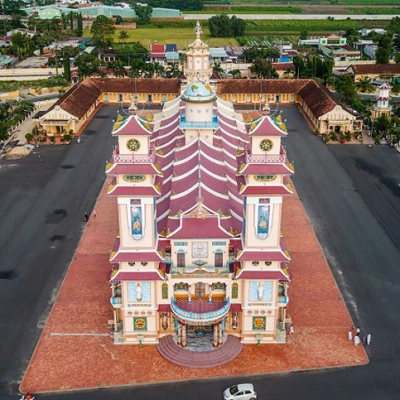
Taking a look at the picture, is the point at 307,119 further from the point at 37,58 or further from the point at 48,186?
the point at 37,58

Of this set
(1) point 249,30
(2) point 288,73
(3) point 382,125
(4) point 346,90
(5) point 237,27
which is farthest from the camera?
(1) point 249,30

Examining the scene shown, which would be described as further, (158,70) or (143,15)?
(143,15)

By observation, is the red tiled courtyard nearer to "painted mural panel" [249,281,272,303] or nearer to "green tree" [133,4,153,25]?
"painted mural panel" [249,281,272,303]

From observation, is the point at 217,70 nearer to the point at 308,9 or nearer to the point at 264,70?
the point at 264,70

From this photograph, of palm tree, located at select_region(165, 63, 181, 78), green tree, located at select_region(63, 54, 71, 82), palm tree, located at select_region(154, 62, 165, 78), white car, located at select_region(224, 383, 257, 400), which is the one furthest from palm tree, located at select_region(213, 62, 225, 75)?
white car, located at select_region(224, 383, 257, 400)

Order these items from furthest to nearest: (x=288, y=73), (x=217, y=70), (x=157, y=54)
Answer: (x=157, y=54), (x=288, y=73), (x=217, y=70)

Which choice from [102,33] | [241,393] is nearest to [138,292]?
[241,393]

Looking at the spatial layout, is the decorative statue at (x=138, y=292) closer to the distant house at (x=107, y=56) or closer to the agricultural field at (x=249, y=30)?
the distant house at (x=107, y=56)
